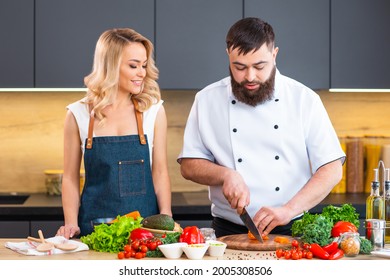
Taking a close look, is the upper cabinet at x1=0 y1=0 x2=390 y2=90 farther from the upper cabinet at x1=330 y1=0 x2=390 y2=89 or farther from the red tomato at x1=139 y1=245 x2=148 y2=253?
the red tomato at x1=139 y1=245 x2=148 y2=253

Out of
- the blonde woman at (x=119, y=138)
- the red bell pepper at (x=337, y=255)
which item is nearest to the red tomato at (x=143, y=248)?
the red bell pepper at (x=337, y=255)

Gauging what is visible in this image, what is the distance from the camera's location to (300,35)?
15.3ft

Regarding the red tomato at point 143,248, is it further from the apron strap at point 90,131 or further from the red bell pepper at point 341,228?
the apron strap at point 90,131

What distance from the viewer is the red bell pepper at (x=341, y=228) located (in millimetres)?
2773

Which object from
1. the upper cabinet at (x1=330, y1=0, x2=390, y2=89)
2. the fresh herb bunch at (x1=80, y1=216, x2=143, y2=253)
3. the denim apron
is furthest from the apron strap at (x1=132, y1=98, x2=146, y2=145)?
the upper cabinet at (x1=330, y1=0, x2=390, y2=89)

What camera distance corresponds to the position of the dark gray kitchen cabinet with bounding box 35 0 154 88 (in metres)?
4.53

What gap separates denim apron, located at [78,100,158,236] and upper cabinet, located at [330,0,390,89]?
1.68 metres

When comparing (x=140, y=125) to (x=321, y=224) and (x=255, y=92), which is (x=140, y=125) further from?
(x=321, y=224)

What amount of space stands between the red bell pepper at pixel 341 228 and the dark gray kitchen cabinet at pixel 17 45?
236cm

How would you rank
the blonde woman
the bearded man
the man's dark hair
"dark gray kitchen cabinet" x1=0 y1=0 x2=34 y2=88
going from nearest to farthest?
the man's dark hair < the bearded man < the blonde woman < "dark gray kitchen cabinet" x1=0 y1=0 x2=34 y2=88
